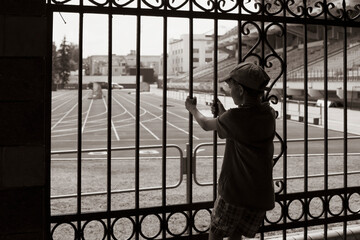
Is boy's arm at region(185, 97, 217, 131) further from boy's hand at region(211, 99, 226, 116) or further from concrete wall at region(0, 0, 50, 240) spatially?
concrete wall at region(0, 0, 50, 240)

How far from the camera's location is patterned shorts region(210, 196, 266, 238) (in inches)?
99.9

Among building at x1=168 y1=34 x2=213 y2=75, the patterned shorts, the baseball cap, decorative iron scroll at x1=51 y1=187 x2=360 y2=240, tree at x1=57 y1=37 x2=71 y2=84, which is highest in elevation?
building at x1=168 y1=34 x2=213 y2=75

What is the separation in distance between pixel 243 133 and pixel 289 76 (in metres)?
34.0

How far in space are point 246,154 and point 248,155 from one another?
12 millimetres

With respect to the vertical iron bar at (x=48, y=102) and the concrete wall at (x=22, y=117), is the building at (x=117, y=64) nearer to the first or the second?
the vertical iron bar at (x=48, y=102)

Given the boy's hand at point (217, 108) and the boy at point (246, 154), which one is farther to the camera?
the boy's hand at point (217, 108)

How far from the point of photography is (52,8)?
2838 mm

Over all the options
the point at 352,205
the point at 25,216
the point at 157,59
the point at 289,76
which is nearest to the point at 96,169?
the point at 352,205

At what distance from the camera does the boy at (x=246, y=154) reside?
2449 millimetres

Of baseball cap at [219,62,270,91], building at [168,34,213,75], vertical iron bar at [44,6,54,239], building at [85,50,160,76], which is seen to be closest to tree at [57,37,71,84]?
building at [85,50,160,76]

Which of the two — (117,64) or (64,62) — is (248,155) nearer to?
(64,62)

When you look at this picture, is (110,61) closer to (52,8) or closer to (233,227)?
(52,8)

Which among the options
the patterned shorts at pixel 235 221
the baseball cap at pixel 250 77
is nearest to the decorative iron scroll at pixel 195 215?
the patterned shorts at pixel 235 221

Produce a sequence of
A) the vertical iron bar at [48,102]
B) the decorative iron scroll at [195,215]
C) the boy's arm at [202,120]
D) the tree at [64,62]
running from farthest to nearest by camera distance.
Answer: the tree at [64,62] → the decorative iron scroll at [195,215] → the vertical iron bar at [48,102] → the boy's arm at [202,120]
